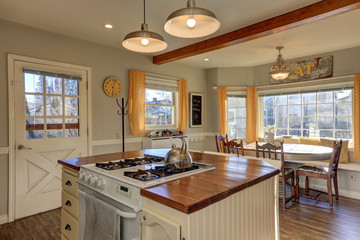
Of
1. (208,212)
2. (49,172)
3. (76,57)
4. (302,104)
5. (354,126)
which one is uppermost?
(76,57)

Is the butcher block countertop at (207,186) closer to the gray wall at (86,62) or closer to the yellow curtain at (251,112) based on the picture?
the gray wall at (86,62)

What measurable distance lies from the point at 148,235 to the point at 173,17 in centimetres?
131

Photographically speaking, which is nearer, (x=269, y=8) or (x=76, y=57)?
(x=269, y=8)

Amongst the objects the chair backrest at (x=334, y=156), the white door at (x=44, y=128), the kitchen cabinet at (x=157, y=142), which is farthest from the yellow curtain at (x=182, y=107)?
the chair backrest at (x=334, y=156)

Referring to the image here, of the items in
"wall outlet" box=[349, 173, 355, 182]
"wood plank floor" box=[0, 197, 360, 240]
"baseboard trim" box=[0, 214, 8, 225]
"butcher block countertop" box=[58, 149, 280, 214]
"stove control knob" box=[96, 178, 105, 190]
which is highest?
"butcher block countertop" box=[58, 149, 280, 214]

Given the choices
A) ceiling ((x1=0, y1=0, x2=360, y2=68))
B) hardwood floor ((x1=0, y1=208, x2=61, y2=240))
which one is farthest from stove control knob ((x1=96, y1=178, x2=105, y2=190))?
ceiling ((x1=0, y1=0, x2=360, y2=68))

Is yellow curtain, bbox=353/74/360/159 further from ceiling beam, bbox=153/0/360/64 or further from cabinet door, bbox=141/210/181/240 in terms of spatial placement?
cabinet door, bbox=141/210/181/240

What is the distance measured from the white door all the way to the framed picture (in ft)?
8.15

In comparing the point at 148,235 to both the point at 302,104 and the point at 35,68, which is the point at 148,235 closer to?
the point at 35,68

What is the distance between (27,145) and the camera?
2924 millimetres

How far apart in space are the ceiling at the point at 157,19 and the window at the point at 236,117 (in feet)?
5.48

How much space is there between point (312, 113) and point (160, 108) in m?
3.15

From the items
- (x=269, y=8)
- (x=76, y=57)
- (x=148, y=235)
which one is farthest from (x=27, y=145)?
(x=269, y=8)

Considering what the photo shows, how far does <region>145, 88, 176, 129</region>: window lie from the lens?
4.41 m
